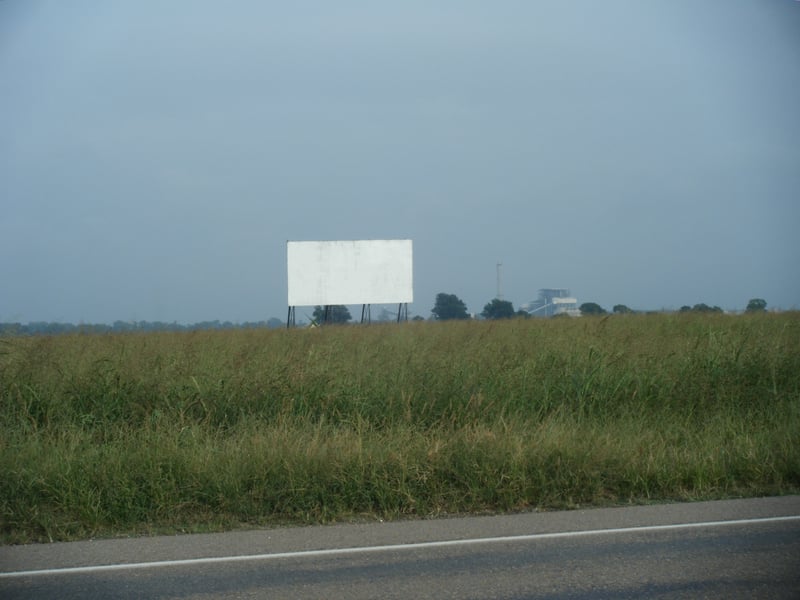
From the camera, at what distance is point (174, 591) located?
5.30m

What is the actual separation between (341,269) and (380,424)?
15.4m

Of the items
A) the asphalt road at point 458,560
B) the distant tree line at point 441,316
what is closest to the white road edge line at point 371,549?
the asphalt road at point 458,560

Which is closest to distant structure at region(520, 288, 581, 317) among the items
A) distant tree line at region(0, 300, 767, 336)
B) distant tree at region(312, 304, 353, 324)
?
distant tree line at region(0, 300, 767, 336)

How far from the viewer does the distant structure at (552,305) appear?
20.5 metres

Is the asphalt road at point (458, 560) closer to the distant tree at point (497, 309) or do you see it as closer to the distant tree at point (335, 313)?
the distant tree at point (497, 309)

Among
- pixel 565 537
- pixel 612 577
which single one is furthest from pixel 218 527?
pixel 612 577

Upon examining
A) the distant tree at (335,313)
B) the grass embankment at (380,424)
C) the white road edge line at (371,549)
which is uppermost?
the distant tree at (335,313)

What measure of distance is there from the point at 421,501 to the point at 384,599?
253 centimetres

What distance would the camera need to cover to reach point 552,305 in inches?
816

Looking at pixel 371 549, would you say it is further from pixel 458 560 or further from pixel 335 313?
pixel 335 313

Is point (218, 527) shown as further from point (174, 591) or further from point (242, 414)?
point (242, 414)

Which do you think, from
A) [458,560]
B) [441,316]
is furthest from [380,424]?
[441,316]

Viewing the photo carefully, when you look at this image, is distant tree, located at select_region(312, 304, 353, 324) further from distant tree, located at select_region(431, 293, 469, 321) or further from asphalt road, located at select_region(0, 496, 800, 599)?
asphalt road, located at select_region(0, 496, 800, 599)

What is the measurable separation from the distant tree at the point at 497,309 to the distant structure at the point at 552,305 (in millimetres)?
446
